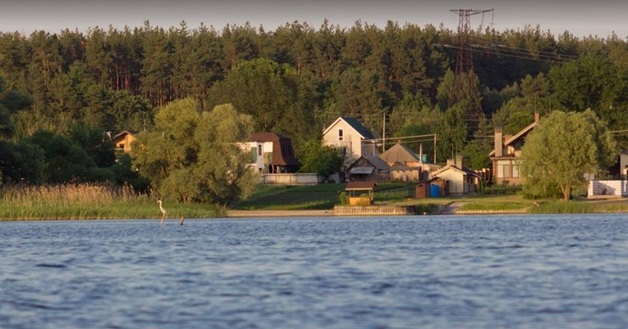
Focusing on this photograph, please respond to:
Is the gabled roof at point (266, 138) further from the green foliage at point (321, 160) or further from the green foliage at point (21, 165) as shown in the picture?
the green foliage at point (21, 165)

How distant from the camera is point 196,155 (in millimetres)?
96312

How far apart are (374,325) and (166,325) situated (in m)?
4.10

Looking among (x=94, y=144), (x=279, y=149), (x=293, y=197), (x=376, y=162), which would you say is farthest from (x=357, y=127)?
(x=94, y=144)

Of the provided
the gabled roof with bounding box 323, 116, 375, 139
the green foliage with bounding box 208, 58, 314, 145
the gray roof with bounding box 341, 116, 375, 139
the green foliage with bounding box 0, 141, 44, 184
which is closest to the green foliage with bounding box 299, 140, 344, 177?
the gabled roof with bounding box 323, 116, 375, 139

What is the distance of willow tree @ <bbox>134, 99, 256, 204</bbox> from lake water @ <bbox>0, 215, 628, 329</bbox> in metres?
33.3

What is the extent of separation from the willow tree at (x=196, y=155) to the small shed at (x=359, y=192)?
341 inches

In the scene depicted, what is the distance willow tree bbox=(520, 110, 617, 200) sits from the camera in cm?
10150

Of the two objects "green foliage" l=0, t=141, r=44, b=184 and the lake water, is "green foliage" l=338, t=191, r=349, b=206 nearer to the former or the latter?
"green foliage" l=0, t=141, r=44, b=184

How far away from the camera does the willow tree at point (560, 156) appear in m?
102

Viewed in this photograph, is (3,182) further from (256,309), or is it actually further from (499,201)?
(256,309)

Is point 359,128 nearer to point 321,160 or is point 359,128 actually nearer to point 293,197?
point 321,160

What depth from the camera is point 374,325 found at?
25.1 metres

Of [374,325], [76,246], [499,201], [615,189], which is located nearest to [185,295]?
[374,325]

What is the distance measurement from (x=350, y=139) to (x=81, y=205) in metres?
71.1
